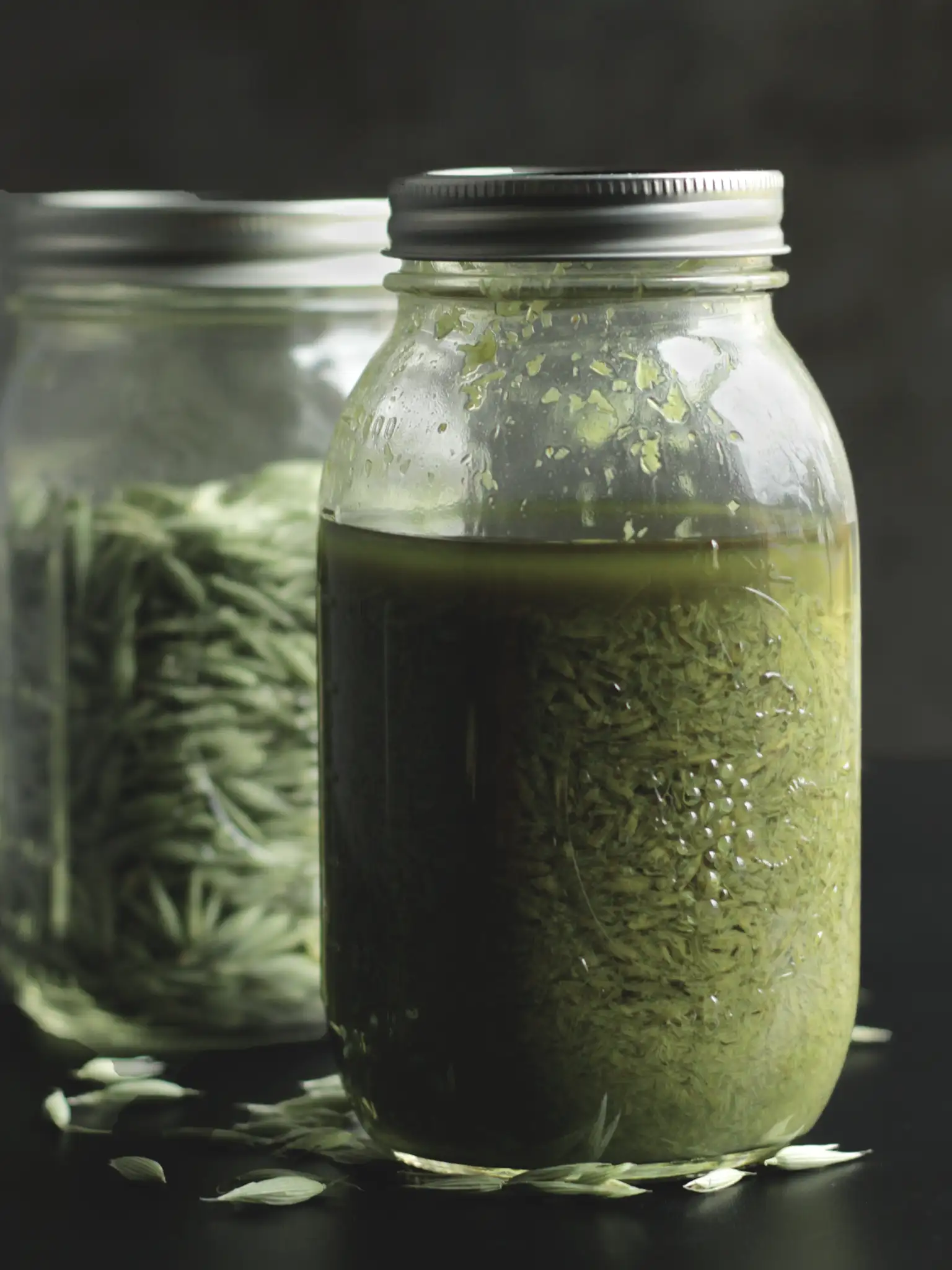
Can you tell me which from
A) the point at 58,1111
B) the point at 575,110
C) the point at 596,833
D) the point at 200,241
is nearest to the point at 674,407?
the point at 596,833

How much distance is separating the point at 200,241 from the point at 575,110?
2.63 ft

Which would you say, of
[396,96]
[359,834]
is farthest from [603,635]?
[396,96]

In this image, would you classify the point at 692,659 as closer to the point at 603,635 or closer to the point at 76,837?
the point at 603,635

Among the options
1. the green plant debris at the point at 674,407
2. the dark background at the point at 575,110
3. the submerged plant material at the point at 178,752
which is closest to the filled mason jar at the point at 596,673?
the green plant debris at the point at 674,407

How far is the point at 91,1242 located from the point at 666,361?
0.40 meters

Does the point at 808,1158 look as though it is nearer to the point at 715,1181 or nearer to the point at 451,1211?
the point at 715,1181

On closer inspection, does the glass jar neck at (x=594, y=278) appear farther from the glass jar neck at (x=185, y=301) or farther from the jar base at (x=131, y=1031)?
the jar base at (x=131, y=1031)

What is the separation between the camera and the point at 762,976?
85 centimetres

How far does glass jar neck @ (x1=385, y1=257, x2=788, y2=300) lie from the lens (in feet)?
2.67

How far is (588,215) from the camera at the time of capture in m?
0.79

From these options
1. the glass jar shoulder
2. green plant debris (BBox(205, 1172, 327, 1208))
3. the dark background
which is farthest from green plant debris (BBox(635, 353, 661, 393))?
the dark background

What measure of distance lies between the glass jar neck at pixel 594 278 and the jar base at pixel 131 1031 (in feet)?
1.28

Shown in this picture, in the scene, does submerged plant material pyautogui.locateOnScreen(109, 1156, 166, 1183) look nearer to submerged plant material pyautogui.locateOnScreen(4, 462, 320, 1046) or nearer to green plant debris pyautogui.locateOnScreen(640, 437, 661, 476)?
submerged plant material pyautogui.locateOnScreen(4, 462, 320, 1046)

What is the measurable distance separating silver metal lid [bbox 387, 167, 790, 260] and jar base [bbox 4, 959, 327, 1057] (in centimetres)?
41
